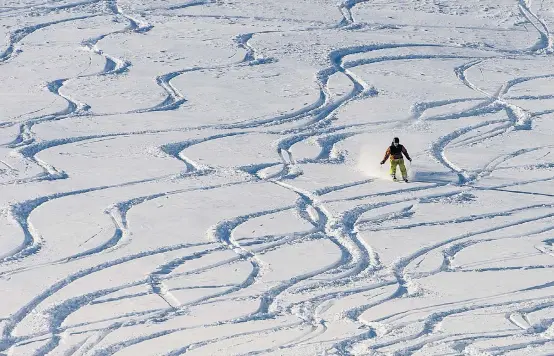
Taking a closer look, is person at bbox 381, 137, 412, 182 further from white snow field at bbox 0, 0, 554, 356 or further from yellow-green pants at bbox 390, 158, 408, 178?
white snow field at bbox 0, 0, 554, 356

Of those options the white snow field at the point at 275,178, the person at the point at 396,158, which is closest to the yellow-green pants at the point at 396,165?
the person at the point at 396,158

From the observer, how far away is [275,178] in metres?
16.8

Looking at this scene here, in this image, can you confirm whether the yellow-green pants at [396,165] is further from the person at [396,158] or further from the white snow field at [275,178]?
the white snow field at [275,178]

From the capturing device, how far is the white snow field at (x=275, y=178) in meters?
11.3

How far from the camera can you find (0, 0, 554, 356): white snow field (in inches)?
443

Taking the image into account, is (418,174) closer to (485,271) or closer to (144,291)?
(485,271)

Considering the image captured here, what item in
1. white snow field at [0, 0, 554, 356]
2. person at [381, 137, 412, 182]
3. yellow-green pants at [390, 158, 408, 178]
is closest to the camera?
white snow field at [0, 0, 554, 356]

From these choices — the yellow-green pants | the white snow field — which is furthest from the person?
the white snow field

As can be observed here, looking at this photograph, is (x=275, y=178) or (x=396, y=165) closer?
(x=396, y=165)

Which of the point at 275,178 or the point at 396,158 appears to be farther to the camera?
the point at 275,178

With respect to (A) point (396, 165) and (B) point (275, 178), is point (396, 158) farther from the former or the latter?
(B) point (275, 178)

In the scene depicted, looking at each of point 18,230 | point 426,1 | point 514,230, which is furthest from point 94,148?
point 426,1

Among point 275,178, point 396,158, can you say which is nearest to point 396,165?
point 396,158

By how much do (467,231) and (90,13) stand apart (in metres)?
14.8
